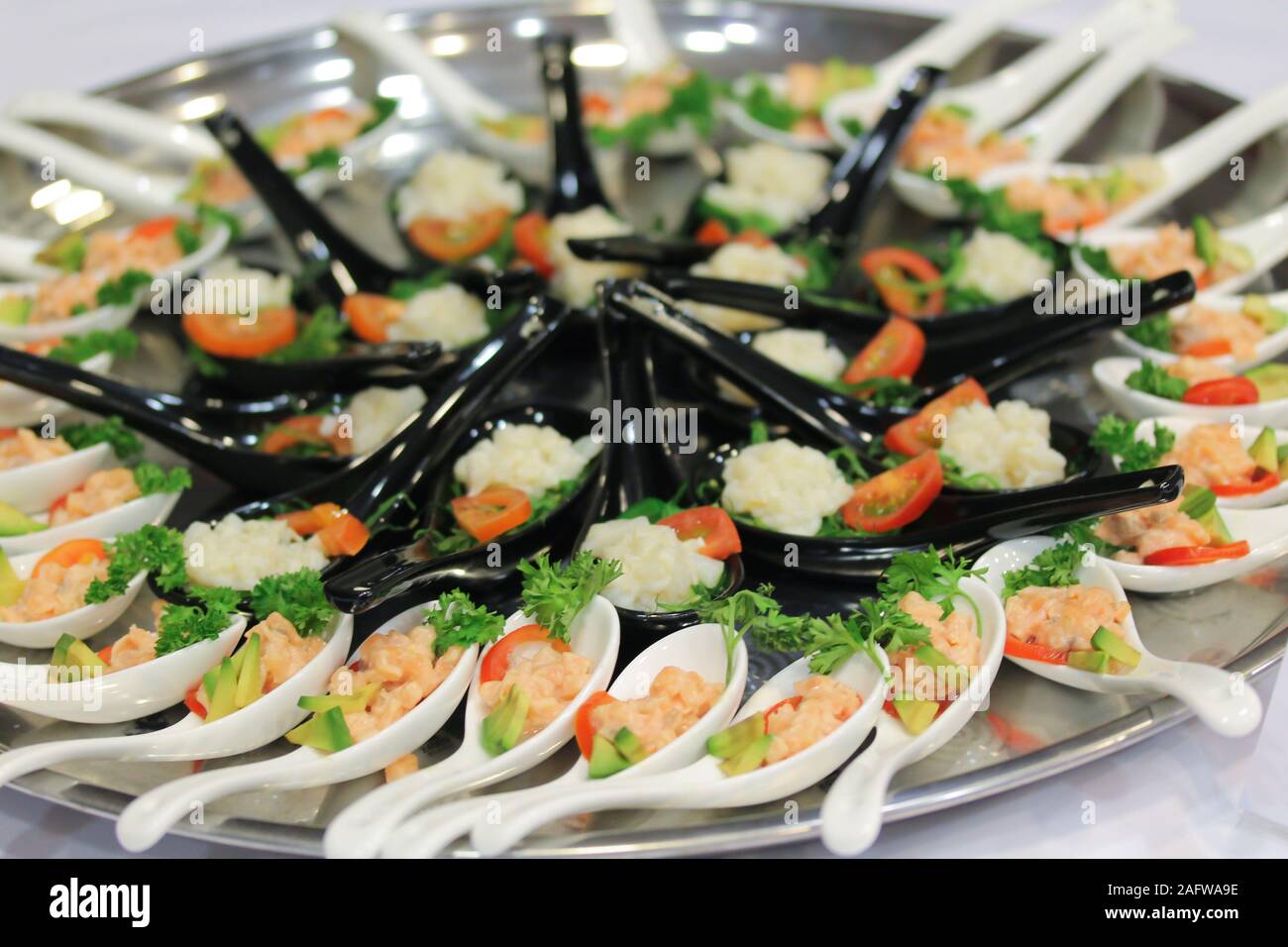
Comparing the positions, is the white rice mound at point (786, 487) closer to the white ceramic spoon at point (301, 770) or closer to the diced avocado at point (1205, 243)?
the white ceramic spoon at point (301, 770)

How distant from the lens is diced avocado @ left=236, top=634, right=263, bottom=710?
2.56 m

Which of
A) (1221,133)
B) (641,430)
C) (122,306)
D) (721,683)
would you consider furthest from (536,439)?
(1221,133)

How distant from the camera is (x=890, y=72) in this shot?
5008 millimetres

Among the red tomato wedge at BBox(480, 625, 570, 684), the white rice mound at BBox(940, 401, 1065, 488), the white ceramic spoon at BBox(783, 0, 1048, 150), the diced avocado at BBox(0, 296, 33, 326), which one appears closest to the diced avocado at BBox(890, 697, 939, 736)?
the red tomato wedge at BBox(480, 625, 570, 684)

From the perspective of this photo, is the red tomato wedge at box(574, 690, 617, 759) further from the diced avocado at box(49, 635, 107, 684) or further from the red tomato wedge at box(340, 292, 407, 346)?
the red tomato wedge at box(340, 292, 407, 346)

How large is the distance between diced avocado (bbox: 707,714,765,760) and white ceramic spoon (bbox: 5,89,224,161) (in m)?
3.40

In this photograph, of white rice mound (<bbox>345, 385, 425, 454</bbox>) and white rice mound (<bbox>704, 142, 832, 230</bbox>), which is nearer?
white rice mound (<bbox>345, 385, 425, 454</bbox>)

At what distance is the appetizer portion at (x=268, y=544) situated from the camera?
283cm

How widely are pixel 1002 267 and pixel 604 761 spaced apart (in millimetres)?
2208

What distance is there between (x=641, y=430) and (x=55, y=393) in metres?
1.63

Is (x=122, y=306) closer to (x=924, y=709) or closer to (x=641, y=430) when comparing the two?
(x=641, y=430)

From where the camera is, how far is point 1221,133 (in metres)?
4.36

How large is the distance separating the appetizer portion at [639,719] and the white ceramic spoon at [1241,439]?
1294 mm

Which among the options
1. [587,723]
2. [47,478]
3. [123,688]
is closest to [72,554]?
[47,478]
